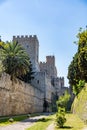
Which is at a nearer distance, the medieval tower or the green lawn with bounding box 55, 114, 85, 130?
the green lawn with bounding box 55, 114, 85, 130

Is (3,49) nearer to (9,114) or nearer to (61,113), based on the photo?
(9,114)

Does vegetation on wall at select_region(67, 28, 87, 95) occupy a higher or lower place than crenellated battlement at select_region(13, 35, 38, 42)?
lower

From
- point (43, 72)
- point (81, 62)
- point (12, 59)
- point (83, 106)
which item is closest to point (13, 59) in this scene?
point (12, 59)

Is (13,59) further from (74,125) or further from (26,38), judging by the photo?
(26,38)

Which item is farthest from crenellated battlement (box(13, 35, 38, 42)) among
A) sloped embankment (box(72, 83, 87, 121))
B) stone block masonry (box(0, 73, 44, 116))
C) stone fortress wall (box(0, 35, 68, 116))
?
sloped embankment (box(72, 83, 87, 121))

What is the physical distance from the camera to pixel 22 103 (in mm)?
50500

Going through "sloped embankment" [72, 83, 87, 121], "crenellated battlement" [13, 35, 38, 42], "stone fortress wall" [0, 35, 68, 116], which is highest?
"crenellated battlement" [13, 35, 38, 42]

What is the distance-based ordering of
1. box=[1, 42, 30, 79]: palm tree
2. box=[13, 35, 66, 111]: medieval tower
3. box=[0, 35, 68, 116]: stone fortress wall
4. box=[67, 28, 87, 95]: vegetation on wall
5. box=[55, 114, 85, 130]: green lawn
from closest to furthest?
1. box=[55, 114, 85, 130]: green lawn
2. box=[67, 28, 87, 95]: vegetation on wall
3. box=[0, 35, 68, 116]: stone fortress wall
4. box=[1, 42, 30, 79]: palm tree
5. box=[13, 35, 66, 111]: medieval tower

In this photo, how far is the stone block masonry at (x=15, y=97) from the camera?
130ft

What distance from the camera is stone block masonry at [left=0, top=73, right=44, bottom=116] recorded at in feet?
130

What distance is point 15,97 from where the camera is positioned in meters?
45.9

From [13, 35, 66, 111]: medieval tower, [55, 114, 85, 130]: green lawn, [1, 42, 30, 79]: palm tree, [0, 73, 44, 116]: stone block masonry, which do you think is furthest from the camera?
[13, 35, 66, 111]: medieval tower

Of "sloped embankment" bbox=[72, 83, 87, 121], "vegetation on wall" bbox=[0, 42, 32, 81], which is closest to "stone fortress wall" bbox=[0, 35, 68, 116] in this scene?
"vegetation on wall" bbox=[0, 42, 32, 81]

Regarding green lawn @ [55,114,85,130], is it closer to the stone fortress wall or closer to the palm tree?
the stone fortress wall
